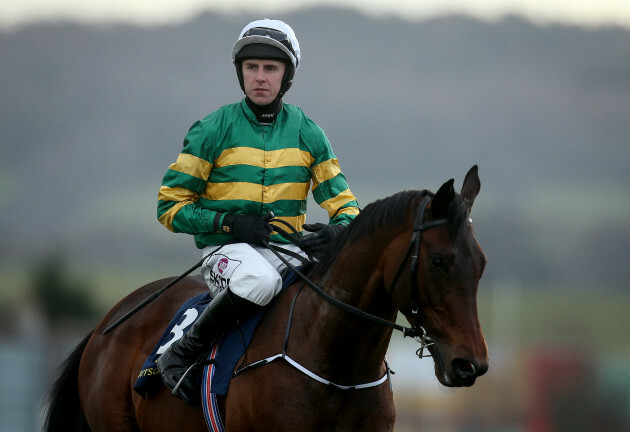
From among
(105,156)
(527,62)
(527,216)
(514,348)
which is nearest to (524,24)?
(527,62)

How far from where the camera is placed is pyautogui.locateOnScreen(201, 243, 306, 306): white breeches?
15.0 ft

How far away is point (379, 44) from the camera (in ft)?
255

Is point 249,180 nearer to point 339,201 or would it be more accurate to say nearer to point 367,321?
point 339,201

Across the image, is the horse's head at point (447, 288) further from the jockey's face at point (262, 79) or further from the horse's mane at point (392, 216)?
the jockey's face at point (262, 79)

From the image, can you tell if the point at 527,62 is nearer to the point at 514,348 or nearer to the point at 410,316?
the point at 514,348

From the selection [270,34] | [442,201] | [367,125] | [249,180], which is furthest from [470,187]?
[367,125]

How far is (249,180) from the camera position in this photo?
4.97 metres

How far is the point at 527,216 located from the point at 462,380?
40.1 meters

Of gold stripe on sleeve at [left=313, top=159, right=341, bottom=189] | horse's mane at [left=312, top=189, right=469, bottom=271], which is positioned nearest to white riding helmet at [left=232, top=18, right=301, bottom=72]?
gold stripe on sleeve at [left=313, top=159, right=341, bottom=189]

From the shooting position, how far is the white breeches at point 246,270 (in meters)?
4.56

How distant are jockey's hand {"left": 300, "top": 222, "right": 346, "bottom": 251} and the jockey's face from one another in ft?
2.39

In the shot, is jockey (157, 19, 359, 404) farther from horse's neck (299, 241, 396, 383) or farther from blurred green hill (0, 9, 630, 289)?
blurred green hill (0, 9, 630, 289)

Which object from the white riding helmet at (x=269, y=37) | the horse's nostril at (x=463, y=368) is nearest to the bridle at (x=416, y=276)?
the horse's nostril at (x=463, y=368)

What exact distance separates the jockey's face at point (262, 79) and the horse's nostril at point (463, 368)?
6.02 ft
